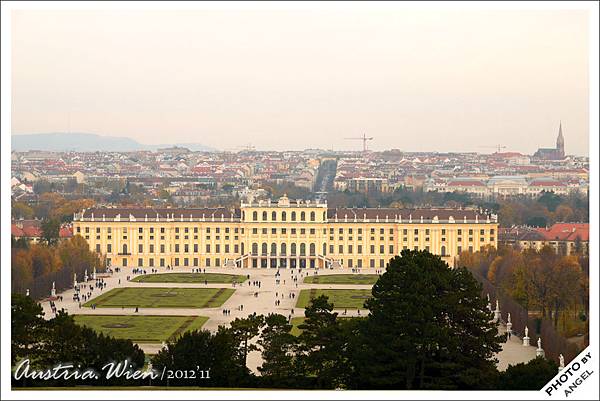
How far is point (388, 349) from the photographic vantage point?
1462 centimetres

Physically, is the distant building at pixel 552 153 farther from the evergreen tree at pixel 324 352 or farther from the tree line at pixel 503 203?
the evergreen tree at pixel 324 352

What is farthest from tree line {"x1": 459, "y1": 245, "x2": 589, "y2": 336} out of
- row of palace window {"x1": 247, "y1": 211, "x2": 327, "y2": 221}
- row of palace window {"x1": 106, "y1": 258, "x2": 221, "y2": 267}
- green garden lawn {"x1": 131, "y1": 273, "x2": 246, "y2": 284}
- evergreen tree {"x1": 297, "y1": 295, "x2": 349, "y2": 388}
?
row of palace window {"x1": 106, "y1": 258, "x2": 221, "y2": 267}

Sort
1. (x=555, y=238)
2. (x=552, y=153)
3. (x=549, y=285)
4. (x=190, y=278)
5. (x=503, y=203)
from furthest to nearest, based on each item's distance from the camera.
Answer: (x=552, y=153)
(x=503, y=203)
(x=555, y=238)
(x=190, y=278)
(x=549, y=285)

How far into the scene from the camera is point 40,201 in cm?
5216

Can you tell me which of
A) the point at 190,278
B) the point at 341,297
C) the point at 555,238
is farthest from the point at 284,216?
the point at 341,297

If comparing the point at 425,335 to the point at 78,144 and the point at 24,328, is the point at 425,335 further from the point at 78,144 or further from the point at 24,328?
the point at 78,144

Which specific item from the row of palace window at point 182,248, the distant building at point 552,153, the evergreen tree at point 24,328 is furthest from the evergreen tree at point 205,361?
the distant building at point 552,153

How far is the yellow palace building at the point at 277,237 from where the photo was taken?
3912 cm

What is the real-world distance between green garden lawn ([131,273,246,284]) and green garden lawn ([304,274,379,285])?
83.1 inches

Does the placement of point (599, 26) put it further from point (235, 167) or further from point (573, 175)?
point (235, 167)

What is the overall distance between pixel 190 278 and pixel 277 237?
651 cm

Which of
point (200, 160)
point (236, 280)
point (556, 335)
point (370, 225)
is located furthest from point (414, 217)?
point (200, 160)

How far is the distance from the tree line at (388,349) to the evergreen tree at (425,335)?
0.01 meters

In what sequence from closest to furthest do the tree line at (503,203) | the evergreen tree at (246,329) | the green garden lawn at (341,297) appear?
the evergreen tree at (246,329), the green garden lawn at (341,297), the tree line at (503,203)
